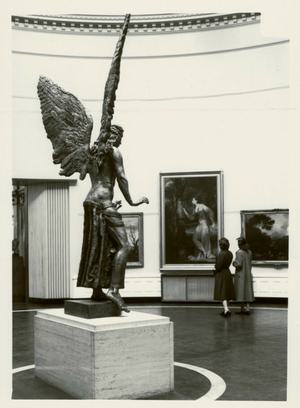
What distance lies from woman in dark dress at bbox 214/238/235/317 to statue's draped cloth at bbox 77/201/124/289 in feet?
19.1

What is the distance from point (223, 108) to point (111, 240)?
9223 millimetres

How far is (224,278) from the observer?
40.3 feet

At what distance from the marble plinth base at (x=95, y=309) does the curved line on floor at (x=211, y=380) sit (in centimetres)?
142

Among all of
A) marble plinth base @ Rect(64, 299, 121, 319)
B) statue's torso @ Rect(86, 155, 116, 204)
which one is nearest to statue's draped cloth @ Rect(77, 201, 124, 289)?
statue's torso @ Rect(86, 155, 116, 204)

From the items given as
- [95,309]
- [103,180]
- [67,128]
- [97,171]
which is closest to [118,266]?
[95,309]

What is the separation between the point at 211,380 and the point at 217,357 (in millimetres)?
1324

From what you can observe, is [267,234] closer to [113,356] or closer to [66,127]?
[66,127]

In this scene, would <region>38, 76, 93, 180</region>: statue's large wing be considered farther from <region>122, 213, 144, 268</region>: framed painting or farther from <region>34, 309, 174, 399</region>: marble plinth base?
<region>122, 213, 144, 268</region>: framed painting

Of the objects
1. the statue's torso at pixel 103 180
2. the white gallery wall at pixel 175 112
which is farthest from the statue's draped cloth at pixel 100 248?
the white gallery wall at pixel 175 112

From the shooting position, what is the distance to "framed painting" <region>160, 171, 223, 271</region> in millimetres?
14875

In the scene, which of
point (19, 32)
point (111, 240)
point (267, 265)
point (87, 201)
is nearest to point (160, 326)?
point (111, 240)

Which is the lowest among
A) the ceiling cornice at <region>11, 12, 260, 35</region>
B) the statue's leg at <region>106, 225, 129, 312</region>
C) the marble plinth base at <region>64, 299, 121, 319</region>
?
the marble plinth base at <region>64, 299, 121, 319</region>

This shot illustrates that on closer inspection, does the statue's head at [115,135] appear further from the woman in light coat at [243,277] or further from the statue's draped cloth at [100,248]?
the woman in light coat at [243,277]

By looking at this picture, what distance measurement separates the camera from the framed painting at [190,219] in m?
14.9
